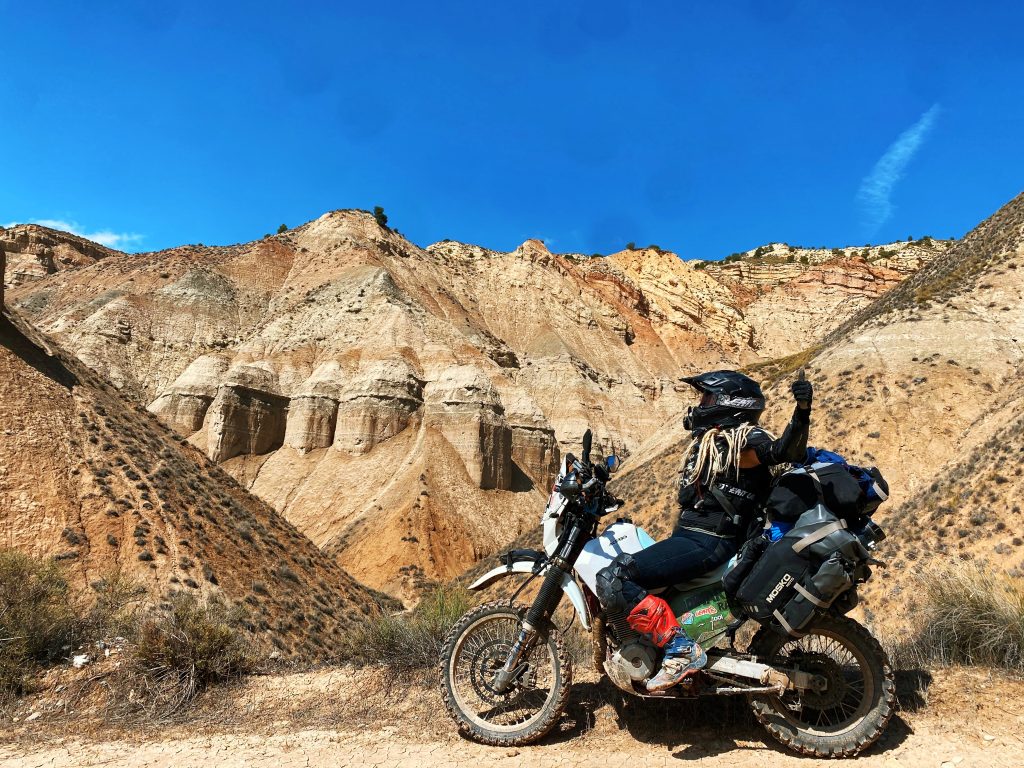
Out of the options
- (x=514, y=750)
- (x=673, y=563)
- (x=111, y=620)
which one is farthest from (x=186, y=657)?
(x=673, y=563)

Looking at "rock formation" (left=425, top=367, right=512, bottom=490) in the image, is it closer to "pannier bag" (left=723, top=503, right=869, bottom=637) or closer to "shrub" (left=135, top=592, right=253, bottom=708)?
"shrub" (left=135, top=592, right=253, bottom=708)

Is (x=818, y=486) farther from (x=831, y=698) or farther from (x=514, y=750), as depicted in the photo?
(x=514, y=750)

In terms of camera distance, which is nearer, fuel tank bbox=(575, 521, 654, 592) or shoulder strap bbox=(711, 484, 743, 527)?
shoulder strap bbox=(711, 484, 743, 527)

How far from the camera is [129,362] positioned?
50000mm

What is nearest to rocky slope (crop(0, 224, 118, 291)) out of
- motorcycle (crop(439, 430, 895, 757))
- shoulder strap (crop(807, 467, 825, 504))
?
motorcycle (crop(439, 430, 895, 757))

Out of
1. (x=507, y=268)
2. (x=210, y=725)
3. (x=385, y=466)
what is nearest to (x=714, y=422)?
(x=210, y=725)

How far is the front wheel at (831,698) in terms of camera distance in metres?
4.22

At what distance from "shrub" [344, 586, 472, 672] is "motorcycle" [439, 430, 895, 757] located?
131cm

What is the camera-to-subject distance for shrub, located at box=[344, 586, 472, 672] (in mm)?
6477

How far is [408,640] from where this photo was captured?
22.2ft

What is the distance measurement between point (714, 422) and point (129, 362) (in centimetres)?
5476

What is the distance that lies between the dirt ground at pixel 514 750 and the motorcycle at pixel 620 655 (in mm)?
214

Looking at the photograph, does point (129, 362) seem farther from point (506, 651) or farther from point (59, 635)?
point (506, 651)

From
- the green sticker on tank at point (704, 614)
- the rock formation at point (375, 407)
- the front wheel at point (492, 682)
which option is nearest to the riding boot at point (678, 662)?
the green sticker on tank at point (704, 614)
